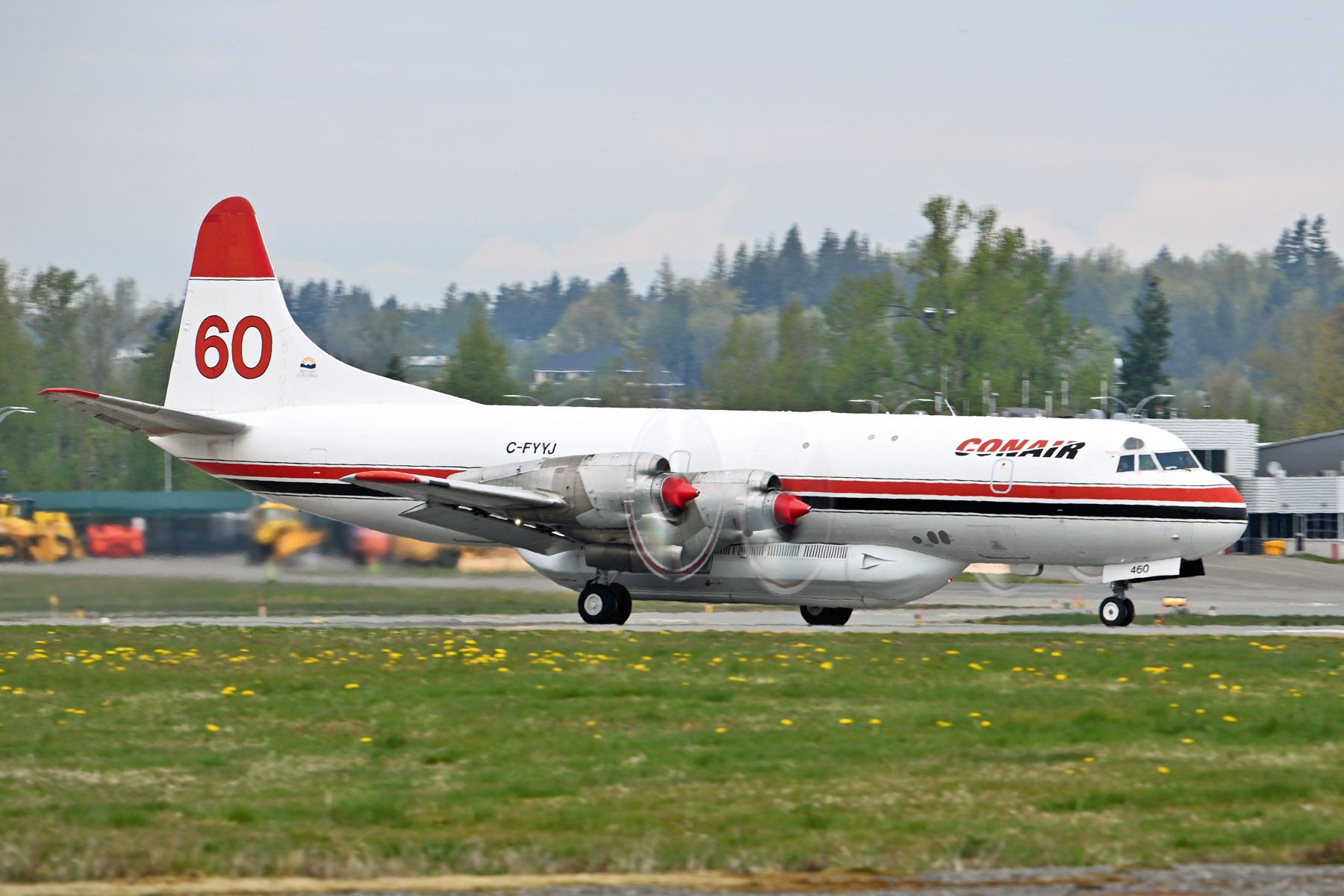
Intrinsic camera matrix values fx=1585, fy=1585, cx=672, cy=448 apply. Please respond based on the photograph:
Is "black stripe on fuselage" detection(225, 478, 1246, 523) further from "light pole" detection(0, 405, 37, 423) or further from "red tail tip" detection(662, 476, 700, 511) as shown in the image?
"light pole" detection(0, 405, 37, 423)

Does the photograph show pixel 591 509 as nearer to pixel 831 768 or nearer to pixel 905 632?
pixel 905 632

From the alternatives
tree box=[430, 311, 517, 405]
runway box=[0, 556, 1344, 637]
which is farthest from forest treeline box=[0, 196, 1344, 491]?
runway box=[0, 556, 1344, 637]

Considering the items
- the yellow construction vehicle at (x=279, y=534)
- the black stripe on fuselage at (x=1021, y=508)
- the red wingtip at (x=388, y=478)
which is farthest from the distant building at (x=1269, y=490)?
the red wingtip at (x=388, y=478)

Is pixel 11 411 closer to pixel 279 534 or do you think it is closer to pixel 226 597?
pixel 279 534

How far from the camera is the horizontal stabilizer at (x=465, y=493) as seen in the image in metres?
28.2

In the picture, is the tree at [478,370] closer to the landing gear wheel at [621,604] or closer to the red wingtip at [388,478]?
the landing gear wheel at [621,604]

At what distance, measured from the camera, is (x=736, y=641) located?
2534cm

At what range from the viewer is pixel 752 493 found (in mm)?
28625

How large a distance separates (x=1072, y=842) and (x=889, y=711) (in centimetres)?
642

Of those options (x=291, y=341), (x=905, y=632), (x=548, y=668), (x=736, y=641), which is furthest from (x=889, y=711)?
(x=291, y=341)

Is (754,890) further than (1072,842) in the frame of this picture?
No

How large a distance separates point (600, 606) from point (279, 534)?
7.42 m


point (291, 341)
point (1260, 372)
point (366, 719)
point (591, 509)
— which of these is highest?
point (1260, 372)

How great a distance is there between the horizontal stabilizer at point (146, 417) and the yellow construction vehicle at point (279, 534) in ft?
6.18
